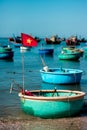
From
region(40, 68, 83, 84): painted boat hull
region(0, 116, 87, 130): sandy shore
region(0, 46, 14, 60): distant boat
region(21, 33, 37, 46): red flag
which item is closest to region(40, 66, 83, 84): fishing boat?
region(40, 68, 83, 84): painted boat hull

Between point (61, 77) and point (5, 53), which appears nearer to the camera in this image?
point (61, 77)

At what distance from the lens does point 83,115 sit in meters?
14.9

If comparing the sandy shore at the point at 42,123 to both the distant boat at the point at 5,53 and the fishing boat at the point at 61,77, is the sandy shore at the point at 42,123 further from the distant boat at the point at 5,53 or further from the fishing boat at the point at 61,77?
the distant boat at the point at 5,53

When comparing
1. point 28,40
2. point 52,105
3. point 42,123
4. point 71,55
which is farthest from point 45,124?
point 71,55

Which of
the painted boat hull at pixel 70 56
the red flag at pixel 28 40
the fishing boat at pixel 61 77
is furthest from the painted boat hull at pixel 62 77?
the painted boat hull at pixel 70 56

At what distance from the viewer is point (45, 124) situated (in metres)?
13.7

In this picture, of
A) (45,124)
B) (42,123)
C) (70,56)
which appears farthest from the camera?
(70,56)

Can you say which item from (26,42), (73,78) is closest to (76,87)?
(73,78)

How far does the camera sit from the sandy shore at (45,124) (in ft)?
43.3

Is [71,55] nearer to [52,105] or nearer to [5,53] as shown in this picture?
[5,53]

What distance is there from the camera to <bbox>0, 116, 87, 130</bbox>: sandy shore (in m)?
13.2

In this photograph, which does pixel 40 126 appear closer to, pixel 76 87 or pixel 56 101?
pixel 56 101

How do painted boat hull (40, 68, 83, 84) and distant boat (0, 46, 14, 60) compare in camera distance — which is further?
distant boat (0, 46, 14, 60)

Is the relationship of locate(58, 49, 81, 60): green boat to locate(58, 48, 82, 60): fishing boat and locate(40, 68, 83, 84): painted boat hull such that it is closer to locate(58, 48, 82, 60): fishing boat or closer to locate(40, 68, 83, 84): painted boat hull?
locate(58, 48, 82, 60): fishing boat
